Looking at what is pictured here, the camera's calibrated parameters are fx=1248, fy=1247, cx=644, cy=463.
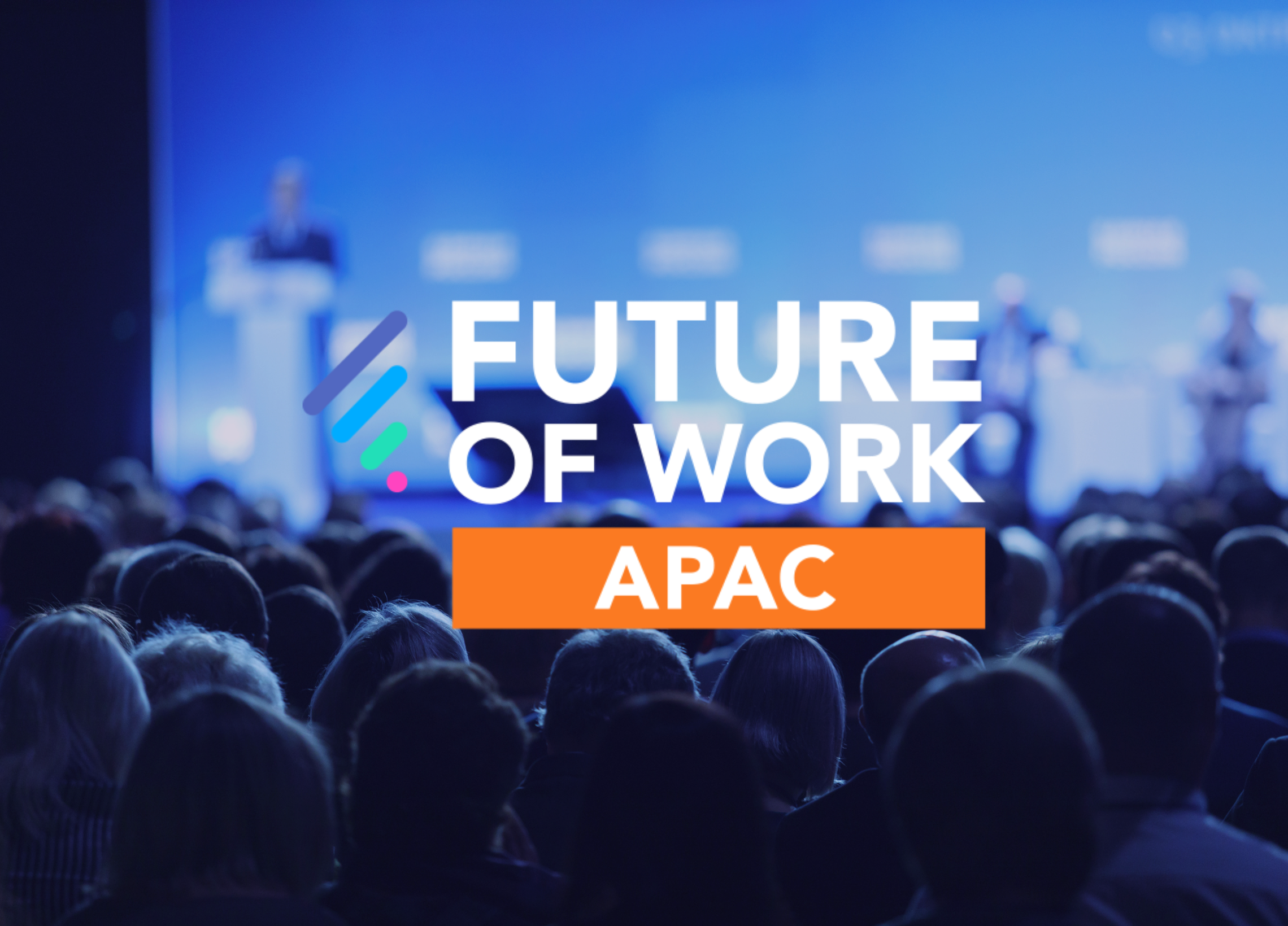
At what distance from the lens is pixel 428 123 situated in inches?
384

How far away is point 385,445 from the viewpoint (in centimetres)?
974

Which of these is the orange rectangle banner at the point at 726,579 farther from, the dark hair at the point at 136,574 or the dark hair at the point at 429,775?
the dark hair at the point at 429,775

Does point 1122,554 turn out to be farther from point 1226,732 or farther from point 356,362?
point 356,362

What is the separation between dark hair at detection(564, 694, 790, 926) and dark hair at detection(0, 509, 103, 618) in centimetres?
268

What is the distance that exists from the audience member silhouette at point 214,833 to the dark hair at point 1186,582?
2069 millimetres

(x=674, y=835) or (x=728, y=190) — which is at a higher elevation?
(x=728, y=190)

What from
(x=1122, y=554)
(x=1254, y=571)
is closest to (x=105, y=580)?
(x=1122, y=554)

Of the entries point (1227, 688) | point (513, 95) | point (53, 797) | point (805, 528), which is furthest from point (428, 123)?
point (53, 797)

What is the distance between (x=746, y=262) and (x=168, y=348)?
185 inches

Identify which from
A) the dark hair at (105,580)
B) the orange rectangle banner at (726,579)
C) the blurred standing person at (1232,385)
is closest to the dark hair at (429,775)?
the orange rectangle banner at (726,579)

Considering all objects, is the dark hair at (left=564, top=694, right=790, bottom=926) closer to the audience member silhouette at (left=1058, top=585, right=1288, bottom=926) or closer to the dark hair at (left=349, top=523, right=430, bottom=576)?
the audience member silhouette at (left=1058, top=585, right=1288, bottom=926)

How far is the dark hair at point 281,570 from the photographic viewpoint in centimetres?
343

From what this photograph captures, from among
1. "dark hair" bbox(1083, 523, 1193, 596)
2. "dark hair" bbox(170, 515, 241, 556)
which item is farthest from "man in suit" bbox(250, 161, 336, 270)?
"dark hair" bbox(1083, 523, 1193, 596)

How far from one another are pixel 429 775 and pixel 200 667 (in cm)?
82
